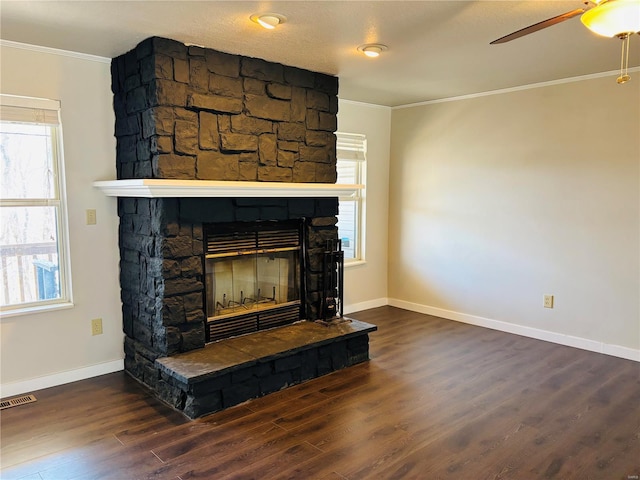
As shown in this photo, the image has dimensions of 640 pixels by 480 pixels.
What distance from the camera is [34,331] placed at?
3.21m

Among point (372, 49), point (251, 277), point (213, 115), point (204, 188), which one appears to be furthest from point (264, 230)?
point (372, 49)

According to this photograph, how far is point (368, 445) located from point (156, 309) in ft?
5.33

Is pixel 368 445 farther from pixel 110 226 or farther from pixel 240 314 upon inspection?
pixel 110 226

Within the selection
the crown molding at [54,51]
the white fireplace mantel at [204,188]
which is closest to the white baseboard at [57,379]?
the white fireplace mantel at [204,188]

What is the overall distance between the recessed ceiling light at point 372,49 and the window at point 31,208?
6.91 feet

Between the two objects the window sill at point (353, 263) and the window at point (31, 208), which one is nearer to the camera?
the window at point (31, 208)

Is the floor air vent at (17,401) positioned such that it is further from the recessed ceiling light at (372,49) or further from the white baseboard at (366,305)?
the recessed ceiling light at (372,49)

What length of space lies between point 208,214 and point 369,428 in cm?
172

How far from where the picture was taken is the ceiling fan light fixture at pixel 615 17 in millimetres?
1700

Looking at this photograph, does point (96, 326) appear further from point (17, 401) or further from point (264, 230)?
point (264, 230)

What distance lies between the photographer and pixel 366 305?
214 inches

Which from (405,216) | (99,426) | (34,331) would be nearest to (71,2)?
(34,331)

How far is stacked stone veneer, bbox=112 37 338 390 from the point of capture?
10.0 feet

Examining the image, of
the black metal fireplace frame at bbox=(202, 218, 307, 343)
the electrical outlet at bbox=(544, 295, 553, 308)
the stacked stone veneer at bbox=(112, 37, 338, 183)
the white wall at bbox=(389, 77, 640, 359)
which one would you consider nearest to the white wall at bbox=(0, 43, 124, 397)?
the stacked stone veneer at bbox=(112, 37, 338, 183)
